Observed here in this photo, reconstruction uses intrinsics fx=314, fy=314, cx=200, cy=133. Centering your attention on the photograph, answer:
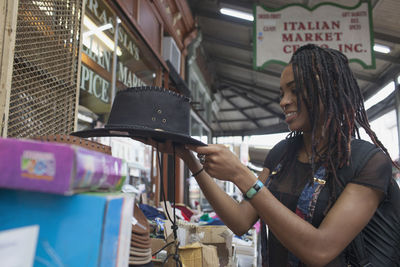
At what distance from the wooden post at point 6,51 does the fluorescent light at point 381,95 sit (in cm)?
599

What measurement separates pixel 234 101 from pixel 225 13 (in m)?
7.66

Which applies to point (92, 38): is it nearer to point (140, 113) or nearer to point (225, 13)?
point (140, 113)

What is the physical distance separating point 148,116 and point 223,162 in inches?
11.3

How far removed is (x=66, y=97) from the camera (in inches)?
62.1

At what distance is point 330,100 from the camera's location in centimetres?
120

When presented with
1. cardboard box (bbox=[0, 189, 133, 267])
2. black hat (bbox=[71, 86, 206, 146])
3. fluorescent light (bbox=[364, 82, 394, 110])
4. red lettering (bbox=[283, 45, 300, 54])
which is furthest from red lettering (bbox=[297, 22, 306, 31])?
cardboard box (bbox=[0, 189, 133, 267])

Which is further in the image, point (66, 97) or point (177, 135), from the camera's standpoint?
point (66, 97)

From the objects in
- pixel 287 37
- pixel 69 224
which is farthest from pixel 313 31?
pixel 69 224

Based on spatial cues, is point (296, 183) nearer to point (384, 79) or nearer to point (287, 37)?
point (287, 37)

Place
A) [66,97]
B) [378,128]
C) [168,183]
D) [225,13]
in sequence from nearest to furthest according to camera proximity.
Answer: [66,97] < [168,183] < [225,13] < [378,128]

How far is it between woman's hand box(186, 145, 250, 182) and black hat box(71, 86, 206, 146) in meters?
0.04

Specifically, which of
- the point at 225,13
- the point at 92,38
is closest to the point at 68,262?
the point at 92,38

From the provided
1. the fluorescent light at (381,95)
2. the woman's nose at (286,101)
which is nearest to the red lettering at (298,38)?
the fluorescent light at (381,95)

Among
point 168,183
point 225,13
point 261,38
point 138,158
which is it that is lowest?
point 168,183
